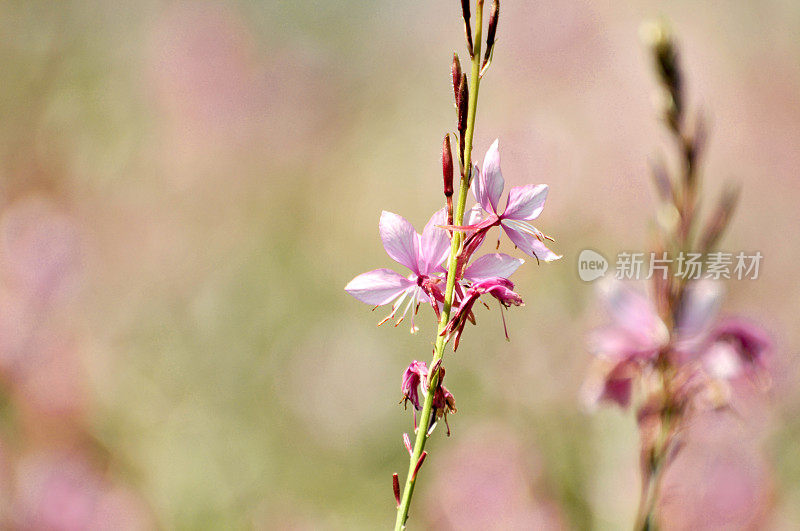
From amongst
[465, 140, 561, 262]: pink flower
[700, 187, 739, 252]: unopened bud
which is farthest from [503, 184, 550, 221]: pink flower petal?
[700, 187, 739, 252]: unopened bud

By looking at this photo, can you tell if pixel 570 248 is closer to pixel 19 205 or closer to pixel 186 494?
pixel 186 494

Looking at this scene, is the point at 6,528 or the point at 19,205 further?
the point at 19,205

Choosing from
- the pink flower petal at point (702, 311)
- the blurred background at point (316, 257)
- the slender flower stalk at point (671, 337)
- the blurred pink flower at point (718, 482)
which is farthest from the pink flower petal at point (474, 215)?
the blurred pink flower at point (718, 482)

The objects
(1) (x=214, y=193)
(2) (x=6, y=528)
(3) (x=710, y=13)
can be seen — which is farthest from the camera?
(3) (x=710, y=13)

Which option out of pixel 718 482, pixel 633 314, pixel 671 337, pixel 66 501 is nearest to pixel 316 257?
pixel 66 501

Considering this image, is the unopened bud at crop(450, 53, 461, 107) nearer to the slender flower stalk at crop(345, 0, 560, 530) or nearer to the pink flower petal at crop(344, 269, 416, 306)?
the slender flower stalk at crop(345, 0, 560, 530)

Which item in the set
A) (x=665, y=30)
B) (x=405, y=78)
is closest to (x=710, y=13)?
(x=405, y=78)
